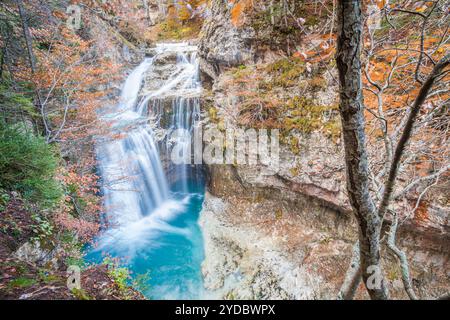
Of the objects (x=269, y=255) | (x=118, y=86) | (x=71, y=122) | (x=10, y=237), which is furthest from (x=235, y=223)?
(x=118, y=86)

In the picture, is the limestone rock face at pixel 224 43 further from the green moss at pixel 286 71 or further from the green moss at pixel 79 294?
the green moss at pixel 79 294

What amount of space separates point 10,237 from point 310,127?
6684 mm

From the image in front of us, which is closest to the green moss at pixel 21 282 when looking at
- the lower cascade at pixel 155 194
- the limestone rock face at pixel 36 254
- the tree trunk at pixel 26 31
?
the limestone rock face at pixel 36 254

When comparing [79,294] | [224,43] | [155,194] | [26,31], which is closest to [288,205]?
[79,294]

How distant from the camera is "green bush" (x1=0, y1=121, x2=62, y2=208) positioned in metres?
3.56

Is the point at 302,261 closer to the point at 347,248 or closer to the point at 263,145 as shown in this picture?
the point at 347,248

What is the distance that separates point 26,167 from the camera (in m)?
3.80

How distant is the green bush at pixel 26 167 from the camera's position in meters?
3.56

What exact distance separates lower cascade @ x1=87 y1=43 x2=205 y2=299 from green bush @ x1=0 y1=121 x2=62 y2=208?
10.8 feet

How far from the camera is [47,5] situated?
6777 mm

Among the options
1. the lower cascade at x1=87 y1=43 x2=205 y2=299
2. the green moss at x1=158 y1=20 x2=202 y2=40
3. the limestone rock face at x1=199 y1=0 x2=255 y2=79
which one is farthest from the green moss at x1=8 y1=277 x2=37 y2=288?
the green moss at x1=158 y1=20 x2=202 y2=40

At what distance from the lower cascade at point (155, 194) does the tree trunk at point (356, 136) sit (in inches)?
200

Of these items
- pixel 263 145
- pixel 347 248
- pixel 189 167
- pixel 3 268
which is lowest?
pixel 347 248
